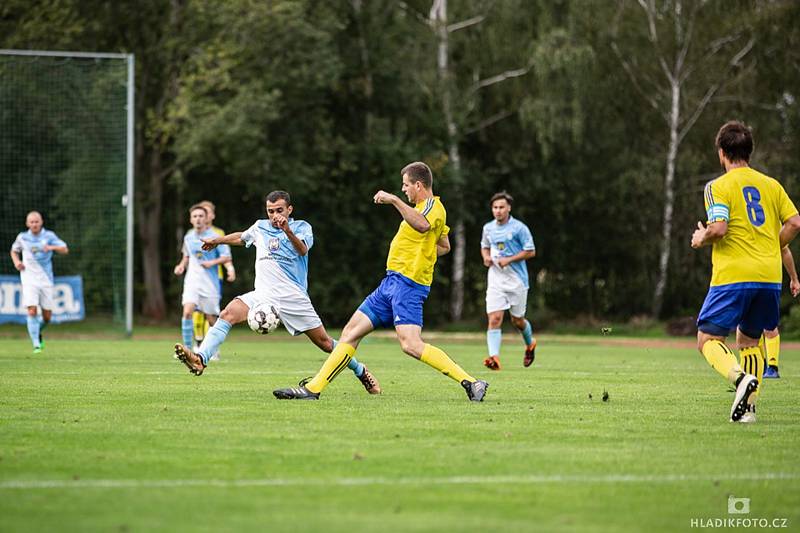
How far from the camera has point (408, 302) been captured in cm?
1141

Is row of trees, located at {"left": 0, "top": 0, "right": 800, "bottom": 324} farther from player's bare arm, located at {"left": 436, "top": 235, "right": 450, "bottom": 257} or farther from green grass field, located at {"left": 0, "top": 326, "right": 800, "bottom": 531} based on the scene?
player's bare arm, located at {"left": 436, "top": 235, "right": 450, "bottom": 257}

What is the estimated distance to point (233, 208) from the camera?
134ft

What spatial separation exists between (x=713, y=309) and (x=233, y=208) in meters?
32.0

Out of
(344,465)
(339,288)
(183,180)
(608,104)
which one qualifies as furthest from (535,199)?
(344,465)

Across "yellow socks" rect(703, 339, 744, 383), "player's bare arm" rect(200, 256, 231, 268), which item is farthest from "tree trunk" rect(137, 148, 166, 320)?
"yellow socks" rect(703, 339, 744, 383)

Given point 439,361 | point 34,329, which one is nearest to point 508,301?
point 439,361

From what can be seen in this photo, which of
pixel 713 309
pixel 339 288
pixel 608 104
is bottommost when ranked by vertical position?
pixel 339 288

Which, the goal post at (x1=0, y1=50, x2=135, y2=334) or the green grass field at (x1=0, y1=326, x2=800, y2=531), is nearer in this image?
the green grass field at (x1=0, y1=326, x2=800, y2=531)

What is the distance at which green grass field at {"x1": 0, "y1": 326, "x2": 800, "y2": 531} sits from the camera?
20.1 feet

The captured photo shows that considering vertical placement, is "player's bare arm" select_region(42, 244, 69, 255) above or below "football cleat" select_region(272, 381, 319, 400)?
above

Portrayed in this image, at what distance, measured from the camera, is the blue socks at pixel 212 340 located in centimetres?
1250

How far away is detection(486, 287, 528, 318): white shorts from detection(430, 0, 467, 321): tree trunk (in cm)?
2158

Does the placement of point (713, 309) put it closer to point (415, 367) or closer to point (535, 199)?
point (415, 367)

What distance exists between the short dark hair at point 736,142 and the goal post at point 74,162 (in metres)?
22.4
